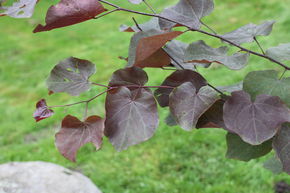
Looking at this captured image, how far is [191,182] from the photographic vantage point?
243 cm

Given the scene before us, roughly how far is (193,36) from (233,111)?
3.84m

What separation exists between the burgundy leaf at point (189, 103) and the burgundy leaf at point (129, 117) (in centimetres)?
4

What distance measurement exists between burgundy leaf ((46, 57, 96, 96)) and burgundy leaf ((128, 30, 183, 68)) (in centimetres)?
10

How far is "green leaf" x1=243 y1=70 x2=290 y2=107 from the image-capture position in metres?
0.73

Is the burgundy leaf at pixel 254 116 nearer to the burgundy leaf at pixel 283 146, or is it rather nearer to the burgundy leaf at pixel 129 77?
the burgundy leaf at pixel 283 146

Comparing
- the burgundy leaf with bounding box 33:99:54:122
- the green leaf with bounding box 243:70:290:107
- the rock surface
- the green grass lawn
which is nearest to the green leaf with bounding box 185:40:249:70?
the green leaf with bounding box 243:70:290:107

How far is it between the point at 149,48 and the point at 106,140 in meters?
2.38

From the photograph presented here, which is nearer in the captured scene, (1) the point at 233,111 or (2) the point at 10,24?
(1) the point at 233,111

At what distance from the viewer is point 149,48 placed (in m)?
0.64

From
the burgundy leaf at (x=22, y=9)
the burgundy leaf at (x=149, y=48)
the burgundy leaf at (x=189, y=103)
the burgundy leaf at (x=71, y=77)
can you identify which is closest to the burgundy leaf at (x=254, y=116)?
the burgundy leaf at (x=189, y=103)

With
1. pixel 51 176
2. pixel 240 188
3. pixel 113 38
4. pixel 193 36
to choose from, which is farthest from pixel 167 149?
pixel 113 38

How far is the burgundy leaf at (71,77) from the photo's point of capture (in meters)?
0.73

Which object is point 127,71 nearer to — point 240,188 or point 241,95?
point 241,95

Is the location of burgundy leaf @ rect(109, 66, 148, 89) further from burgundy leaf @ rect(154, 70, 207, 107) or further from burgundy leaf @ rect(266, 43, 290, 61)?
burgundy leaf @ rect(266, 43, 290, 61)
